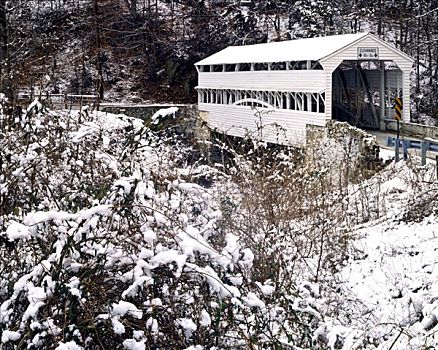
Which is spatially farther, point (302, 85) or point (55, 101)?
point (302, 85)

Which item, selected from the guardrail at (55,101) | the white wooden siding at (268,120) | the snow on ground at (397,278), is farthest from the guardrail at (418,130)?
the guardrail at (55,101)

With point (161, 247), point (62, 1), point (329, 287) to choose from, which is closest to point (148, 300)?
point (161, 247)

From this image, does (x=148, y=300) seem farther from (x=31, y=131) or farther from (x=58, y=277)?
(x=31, y=131)

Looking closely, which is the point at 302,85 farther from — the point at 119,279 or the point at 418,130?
the point at 119,279

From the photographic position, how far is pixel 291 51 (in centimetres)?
2205

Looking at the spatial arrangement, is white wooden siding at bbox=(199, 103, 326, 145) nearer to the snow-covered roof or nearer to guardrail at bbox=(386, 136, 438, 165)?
the snow-covered roof

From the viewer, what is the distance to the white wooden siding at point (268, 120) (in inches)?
770

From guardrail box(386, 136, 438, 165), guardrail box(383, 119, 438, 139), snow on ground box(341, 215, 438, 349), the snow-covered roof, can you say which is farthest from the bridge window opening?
snow on ground box(341, 215, 438, 349)

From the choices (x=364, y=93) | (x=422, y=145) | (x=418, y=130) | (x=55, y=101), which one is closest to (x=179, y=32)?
(x=364, y=93)

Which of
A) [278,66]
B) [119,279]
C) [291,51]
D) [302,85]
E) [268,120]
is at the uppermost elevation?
[291,51]

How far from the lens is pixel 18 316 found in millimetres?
3293

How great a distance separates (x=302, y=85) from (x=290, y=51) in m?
2.01

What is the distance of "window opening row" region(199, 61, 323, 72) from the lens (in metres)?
20.6

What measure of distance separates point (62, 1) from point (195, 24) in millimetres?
8553
